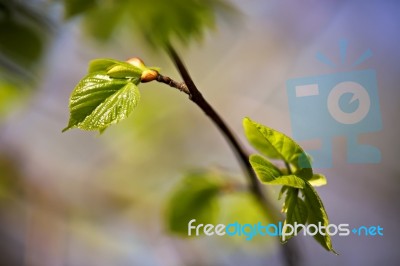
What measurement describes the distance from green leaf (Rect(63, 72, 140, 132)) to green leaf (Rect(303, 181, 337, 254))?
0.17 m

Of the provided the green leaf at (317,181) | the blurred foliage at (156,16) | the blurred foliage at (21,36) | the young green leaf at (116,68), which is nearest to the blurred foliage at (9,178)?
A: the blurred foliage at (21,36)

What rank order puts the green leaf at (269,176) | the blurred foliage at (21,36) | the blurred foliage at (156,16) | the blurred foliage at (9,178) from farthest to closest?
the blurred foliage at (9,178)
the blurred foliage at (21,36)
the blurred foliage at (156,16)
the green leaf at (269,176)

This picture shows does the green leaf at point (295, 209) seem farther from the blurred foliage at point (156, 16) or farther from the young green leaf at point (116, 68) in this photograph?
the blurred foliage at point (156, 16)

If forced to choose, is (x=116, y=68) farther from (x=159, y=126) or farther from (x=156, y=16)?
(x=159, y=126)

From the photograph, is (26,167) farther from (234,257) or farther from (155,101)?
(234,257)

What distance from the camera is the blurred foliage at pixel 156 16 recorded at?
48cm

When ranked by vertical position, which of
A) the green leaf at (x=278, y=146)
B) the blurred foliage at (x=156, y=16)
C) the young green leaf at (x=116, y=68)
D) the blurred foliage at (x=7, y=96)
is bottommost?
the green leaf at (x=278, y=146)

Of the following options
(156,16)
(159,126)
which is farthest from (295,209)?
(159,126)

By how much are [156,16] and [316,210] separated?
329mm

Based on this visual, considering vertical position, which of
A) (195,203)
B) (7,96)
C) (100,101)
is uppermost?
(7,96)

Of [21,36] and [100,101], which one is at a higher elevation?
[21,36]

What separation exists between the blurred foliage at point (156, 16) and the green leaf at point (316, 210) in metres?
0.30

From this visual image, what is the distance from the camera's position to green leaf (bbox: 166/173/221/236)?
0.54 metres

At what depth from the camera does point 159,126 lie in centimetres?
71
